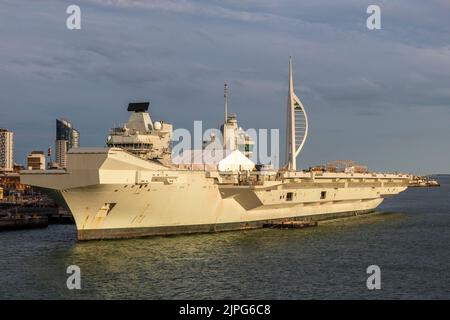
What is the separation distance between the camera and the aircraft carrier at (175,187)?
33.3 meters

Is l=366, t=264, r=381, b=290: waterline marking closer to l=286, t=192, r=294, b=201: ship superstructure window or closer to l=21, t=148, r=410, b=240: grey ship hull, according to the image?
l=21, t=148, r=410, b=240: grey ship hull

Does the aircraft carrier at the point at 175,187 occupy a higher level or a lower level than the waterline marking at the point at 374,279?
higher

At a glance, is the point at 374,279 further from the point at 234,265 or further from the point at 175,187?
the point at 175,187

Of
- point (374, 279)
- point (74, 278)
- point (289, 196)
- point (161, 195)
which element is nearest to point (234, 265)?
point (374, 279)

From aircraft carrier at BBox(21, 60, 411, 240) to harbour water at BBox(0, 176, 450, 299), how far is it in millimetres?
1328

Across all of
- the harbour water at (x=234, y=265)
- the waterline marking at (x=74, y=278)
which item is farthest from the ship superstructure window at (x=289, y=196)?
the waterline marking at (x=74, y=278)

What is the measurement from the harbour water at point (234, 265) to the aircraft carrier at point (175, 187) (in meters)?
1.33

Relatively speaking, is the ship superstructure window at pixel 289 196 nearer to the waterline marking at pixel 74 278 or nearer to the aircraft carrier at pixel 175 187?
the aircraft carrier at pixel 175 187

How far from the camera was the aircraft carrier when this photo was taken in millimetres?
33344

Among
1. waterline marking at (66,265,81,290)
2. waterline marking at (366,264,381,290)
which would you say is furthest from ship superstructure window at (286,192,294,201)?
waterline marking at (66,265,81,290)

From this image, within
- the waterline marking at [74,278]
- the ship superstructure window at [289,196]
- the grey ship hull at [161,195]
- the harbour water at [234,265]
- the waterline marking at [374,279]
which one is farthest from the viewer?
the ship superstructure window at [289,196]

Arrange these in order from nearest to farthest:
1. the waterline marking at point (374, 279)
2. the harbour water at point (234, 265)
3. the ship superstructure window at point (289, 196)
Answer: the harbour water at point (234, 265) < the waterline marking at point (374, 279) < the ship superstructure window at point (289, 196)
